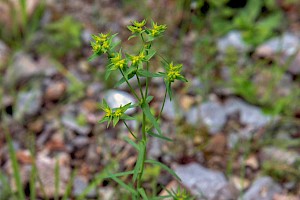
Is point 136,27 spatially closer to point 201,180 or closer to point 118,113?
point 118,113

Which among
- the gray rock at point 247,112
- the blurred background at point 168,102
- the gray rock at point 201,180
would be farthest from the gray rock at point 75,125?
the gray rock at point 247,112

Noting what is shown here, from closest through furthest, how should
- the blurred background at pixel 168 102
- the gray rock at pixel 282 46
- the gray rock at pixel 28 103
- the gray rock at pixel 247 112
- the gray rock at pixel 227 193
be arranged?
the gray rock at pixel 227 193 → the blurred background at pixel 168 102 → the gray rock at pixel 247 112 → the gray rock at pixel 28 103 → the gray rock at pixel 282 46

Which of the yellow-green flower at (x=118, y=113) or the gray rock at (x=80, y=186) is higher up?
the yellow-green flower at (x=118, y=113)

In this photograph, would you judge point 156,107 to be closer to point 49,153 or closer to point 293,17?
point 49,153

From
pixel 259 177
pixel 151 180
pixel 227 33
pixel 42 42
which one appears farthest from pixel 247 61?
pixel 42 42

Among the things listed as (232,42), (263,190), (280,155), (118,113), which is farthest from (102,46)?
(232,42)

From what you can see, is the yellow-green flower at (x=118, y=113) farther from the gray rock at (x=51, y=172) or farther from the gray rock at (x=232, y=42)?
the gray rock at (x=232, y=42)
